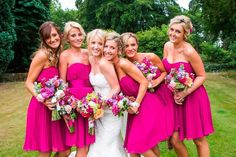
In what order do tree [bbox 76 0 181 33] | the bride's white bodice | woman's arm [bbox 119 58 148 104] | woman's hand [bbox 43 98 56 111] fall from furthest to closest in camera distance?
1. tree [bbox 76 0 181 33]
2. the bride's white bodice
3. woman's arm [bbox 119 58 148 104]
4. woman's hand [bbox 43 98 56 111]

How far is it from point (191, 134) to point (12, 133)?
6192mm

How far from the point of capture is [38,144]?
17.6ft

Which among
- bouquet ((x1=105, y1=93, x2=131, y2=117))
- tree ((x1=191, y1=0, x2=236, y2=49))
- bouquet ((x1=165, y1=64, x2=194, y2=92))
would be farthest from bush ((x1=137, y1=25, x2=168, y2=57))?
bouquet ((x1=105, y1=93, x2=131, y2=117))

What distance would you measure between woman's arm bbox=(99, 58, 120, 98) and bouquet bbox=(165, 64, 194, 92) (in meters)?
0.74

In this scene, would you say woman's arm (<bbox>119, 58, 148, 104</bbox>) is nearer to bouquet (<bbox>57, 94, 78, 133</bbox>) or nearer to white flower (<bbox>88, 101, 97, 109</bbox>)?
white flower (<bbox>88, 101, 97, 109</bbox>)

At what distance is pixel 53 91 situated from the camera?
16.4 feet

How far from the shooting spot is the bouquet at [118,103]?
Answer: 492 cm

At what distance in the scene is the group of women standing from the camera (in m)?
5.20

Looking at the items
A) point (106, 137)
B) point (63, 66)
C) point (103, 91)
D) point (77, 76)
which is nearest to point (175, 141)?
point (106, 137)

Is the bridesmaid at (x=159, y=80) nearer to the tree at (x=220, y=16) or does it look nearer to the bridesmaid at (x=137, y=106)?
the bridesmaid at (x=137, y=106)

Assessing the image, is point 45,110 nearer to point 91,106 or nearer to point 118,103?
point 91,106

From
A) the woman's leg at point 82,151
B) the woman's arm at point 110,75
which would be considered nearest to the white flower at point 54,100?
the woman's arm at point 110,75

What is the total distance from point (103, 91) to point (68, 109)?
622 millimetres

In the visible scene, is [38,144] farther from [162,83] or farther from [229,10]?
[229,10]
